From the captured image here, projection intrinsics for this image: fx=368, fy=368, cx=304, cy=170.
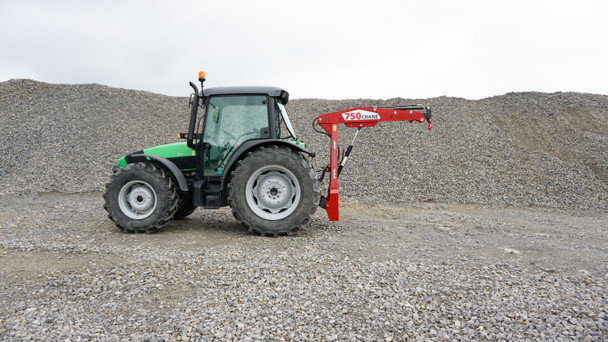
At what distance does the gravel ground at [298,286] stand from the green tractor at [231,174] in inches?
13.6

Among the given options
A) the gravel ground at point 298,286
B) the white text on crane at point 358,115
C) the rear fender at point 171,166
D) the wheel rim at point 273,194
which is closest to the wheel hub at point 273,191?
the wheel rim at point 273,194

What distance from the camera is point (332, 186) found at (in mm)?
6051

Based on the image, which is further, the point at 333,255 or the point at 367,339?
the point at 333,255

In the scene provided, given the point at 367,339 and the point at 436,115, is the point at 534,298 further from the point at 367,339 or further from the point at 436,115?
the point at 436,115

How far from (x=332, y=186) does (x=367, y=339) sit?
341cm

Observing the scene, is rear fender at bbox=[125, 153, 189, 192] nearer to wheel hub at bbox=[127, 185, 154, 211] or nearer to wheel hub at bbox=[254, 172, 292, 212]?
wheel hub at bbox=[127, 185, 154, 211]

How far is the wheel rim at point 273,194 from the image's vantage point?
566cm

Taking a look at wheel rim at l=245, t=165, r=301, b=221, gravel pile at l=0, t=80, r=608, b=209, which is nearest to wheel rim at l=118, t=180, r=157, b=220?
wheel rim at l=245, t=165, r=301, b=221

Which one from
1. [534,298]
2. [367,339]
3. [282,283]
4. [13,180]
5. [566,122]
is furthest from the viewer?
[566,122]

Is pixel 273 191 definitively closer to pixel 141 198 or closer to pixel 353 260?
pixel 353 260

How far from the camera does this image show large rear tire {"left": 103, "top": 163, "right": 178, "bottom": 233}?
18.6 ft

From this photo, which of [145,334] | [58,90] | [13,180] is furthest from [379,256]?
[58,90]

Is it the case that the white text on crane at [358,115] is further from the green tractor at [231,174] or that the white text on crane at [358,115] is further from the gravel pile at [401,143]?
the gravel pile at [401,143]

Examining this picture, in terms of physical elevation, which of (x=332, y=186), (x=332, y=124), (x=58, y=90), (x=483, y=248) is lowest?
(x=483, y=248)
